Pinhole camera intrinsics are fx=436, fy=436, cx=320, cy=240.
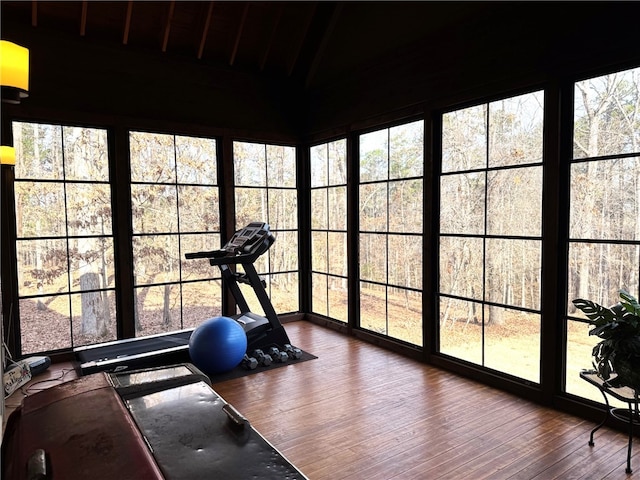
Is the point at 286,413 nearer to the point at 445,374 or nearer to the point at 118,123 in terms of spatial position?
the point at 445,374

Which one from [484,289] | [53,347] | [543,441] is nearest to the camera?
[543,441]

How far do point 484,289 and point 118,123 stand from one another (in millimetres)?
4605

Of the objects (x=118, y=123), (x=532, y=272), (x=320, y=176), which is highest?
(x=118, y=123)

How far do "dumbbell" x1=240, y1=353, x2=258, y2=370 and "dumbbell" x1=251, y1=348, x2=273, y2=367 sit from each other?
3.1 inches

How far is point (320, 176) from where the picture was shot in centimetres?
662

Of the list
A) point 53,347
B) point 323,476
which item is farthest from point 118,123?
point 323,476

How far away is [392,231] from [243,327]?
2143 mm

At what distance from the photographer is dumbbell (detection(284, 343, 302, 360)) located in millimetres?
5043

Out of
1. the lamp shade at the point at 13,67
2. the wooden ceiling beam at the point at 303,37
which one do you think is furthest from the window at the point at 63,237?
the wooden ceiling beam at the point at 303,37

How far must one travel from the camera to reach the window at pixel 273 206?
20.8ft

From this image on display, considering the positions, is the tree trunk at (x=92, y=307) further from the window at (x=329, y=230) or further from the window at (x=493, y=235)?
the window at (x=493, y=235)

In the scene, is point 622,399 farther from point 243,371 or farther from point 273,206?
point 273,206

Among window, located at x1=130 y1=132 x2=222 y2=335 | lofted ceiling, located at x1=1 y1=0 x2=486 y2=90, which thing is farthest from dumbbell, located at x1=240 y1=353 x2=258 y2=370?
lofted ceiling, located at x1=1 y1=0 x2=486 y2=90

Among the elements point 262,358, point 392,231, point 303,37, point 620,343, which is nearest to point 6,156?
point 262,358
